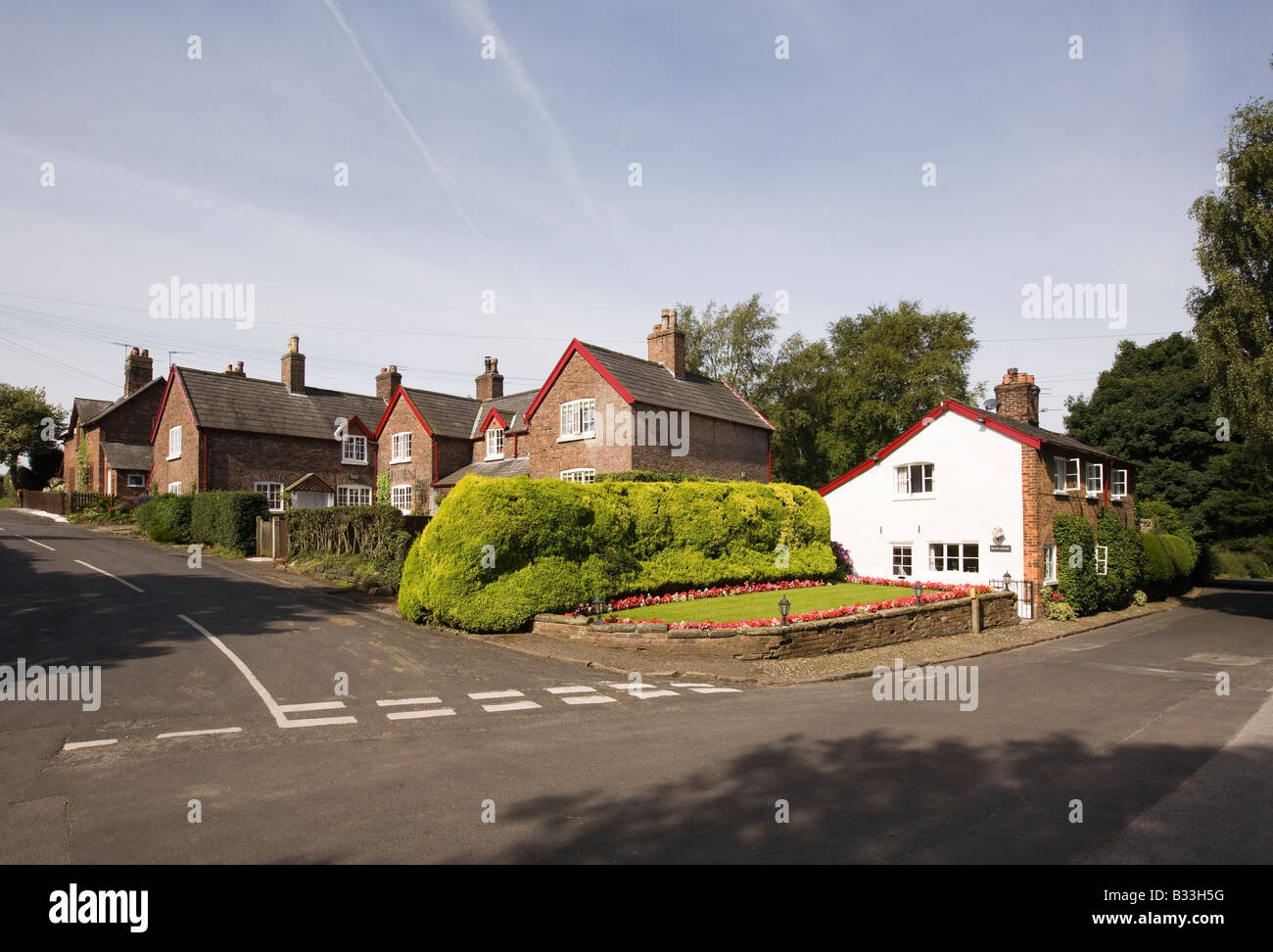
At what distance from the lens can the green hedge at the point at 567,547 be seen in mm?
16469

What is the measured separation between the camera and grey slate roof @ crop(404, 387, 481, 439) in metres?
39.4

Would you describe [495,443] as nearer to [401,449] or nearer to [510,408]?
[510,408]

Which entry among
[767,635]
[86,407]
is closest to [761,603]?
[767,635]

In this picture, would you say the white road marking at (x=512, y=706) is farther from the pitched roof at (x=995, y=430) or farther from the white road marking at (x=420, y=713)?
the pitched roof at (x=995, y=430)

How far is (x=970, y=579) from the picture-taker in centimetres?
2383

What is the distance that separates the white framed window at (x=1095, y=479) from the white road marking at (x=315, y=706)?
1005 inches

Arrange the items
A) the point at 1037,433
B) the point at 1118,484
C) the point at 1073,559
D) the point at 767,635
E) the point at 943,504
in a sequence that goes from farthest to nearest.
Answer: the point at 1118,484
the point at 1037,433
the point at 943,504
the point at 1073,559
the point at 767,635

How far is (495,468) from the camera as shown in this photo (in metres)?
36.1

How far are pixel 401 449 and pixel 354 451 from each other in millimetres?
4594

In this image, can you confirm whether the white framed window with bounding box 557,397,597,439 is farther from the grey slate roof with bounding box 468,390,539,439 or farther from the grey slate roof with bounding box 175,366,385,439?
the grey slate roof with bounding box 175,366,385,439

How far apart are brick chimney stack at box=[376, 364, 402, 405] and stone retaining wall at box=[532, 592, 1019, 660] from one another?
109 ft

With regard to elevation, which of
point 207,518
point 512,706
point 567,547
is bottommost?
point 512,706
